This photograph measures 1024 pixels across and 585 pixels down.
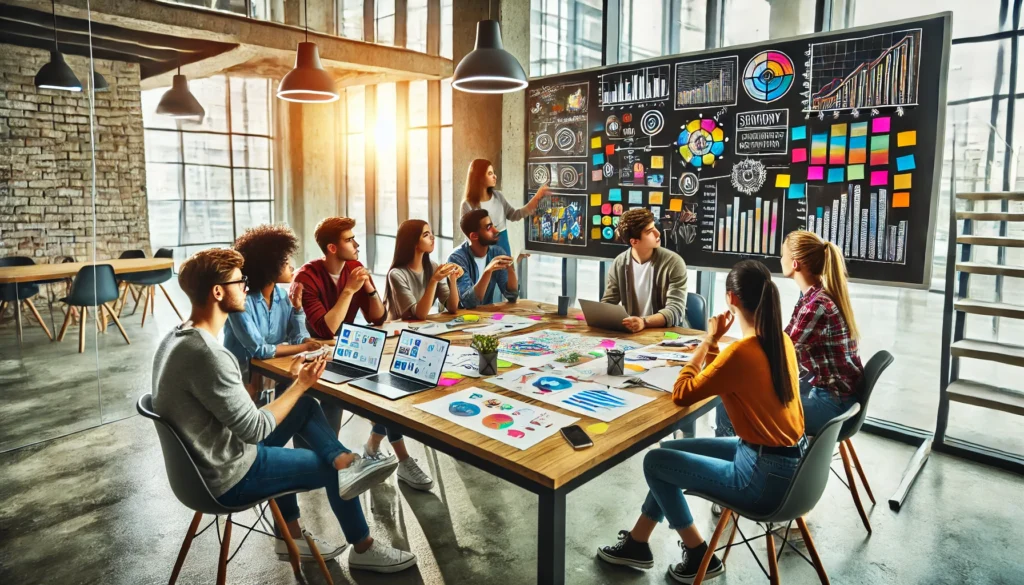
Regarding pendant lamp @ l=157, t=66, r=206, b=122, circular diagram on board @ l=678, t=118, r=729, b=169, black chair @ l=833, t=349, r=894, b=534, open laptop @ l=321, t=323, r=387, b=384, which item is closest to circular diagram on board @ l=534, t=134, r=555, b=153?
circular diagram on board @ l=678, t=118, r=729, b=169

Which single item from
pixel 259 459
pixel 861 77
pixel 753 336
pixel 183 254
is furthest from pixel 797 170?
pixel 183 254

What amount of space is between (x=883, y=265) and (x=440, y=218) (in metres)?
4.97

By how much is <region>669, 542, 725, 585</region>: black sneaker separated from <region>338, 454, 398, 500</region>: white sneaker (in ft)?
3.84

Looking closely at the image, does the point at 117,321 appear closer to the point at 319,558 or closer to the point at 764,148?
the point at 319,558

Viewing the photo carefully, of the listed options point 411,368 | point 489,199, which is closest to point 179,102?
point 489,199

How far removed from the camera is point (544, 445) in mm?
1885

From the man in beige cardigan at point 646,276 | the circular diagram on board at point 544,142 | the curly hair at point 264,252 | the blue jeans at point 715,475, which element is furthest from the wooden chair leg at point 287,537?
the circular diagram on board at point 544,142

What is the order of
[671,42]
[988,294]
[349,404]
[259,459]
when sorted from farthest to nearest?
[671,42] < [988,294] < [349,404] < [259,459]

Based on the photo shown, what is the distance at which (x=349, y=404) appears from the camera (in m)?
2.34

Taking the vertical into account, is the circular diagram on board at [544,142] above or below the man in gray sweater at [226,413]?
above

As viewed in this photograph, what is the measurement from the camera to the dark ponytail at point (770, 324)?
6.63ft

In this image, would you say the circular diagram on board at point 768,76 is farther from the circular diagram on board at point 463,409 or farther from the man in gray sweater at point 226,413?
the man in gray sweater at point 226,413

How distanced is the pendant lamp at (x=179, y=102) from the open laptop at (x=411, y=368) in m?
3.30

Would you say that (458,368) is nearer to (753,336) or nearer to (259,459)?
(259,459)
